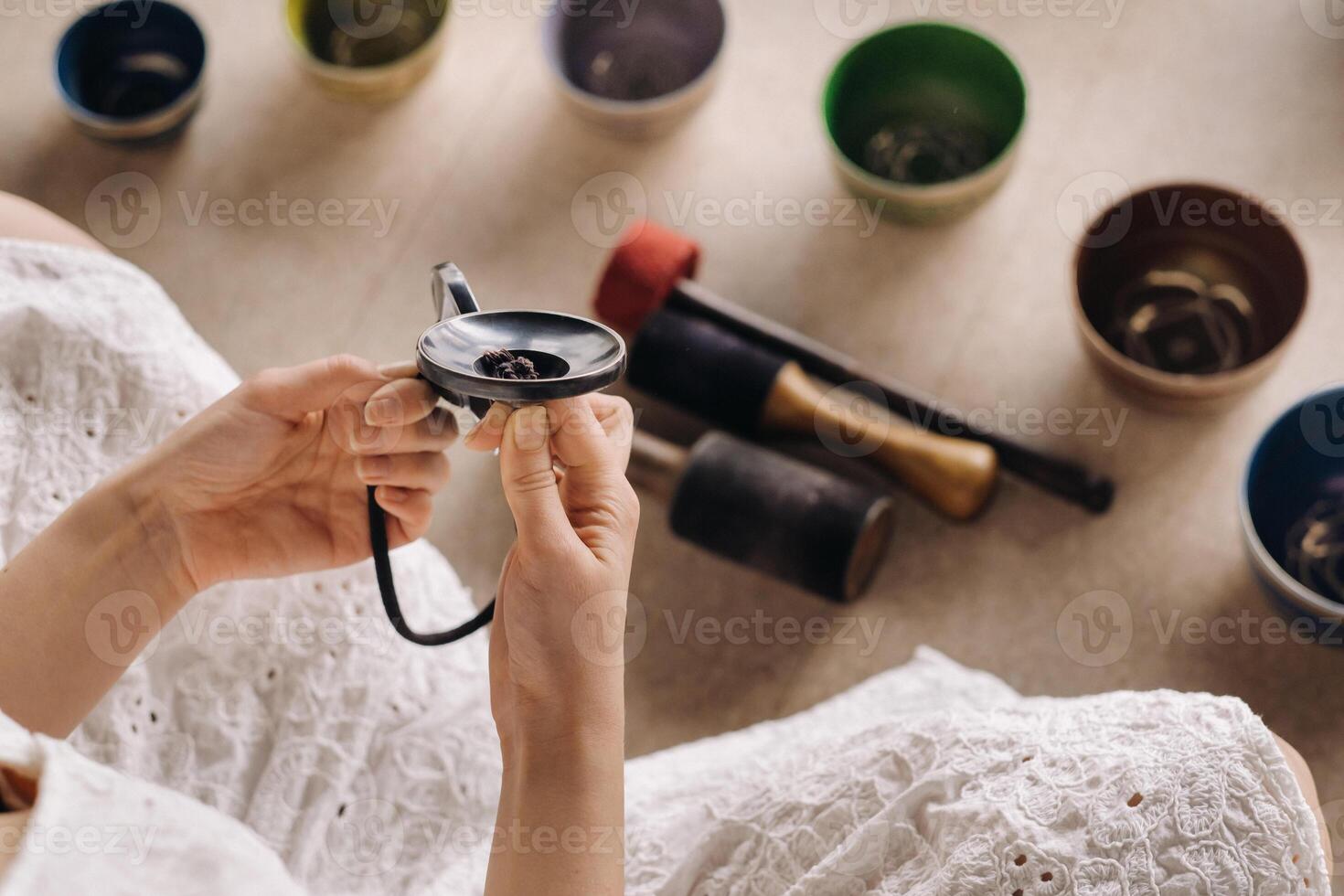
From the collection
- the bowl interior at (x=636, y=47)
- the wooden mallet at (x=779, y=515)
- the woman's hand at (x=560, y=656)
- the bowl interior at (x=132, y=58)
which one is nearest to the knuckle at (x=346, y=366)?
the woman's hand at (x=560, y=656)

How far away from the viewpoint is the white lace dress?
24.7 inches

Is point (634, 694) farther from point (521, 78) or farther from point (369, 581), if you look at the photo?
point (521, 78)

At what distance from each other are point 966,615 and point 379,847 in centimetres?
68

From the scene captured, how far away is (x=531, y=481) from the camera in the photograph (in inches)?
27.1

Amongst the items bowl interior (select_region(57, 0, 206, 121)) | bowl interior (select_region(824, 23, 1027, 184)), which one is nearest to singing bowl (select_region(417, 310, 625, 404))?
bowl interior (select_region(824, 23, 1027, 184))

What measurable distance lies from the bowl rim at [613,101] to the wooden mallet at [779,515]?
40cm

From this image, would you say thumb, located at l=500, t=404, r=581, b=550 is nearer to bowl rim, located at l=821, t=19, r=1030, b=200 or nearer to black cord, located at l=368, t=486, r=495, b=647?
black cord, located at l=368, t=486, r=495, b=647

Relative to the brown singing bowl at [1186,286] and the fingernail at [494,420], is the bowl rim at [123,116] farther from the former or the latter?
the brown singing bowl at [1186,286]

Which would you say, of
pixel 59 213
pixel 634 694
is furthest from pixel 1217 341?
pixel 59 213

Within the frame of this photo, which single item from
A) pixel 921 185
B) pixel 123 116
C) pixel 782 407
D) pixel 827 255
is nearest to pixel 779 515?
pixel 782 407

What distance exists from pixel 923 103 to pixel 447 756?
976 millimetres

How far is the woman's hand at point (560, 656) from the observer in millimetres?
651

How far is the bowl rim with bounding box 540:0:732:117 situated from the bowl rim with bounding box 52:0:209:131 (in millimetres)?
441

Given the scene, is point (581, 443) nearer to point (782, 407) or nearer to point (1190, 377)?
point (782, 407)
